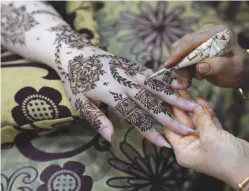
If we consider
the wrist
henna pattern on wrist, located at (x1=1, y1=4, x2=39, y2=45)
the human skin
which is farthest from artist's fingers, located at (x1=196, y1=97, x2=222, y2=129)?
henna pattern on wrist, located at (x1=1, y1=4, x2=39, y2=45)

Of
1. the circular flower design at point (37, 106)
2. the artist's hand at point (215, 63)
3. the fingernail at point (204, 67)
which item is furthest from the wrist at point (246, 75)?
the circular flower design at point (37, 106)

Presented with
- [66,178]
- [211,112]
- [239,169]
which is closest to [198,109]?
[211,112]

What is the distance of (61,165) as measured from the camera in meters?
0.69

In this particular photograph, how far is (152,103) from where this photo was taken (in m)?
0.65

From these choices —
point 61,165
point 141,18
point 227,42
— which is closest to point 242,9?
point 141,18

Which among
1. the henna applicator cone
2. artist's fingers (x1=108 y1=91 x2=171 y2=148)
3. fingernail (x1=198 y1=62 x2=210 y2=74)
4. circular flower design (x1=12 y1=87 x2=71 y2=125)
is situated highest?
A: the henna applicator cone

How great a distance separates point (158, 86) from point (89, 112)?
0.13 meters

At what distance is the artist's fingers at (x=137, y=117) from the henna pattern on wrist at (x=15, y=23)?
0.26 metres

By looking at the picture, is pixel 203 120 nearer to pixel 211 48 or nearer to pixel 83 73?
pixel 211 48

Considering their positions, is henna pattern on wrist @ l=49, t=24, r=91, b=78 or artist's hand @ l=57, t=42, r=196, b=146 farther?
henna pattern on wrist @ l=49, t=24, r=91, b=78

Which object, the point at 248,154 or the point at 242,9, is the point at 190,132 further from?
the point at 242,9

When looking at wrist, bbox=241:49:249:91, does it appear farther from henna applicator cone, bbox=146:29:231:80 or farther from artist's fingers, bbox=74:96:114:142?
artist's fingers, bbox=74:96:114:142

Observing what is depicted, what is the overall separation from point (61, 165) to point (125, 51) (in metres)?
0.33

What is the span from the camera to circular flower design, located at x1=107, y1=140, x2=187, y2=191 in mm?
678
